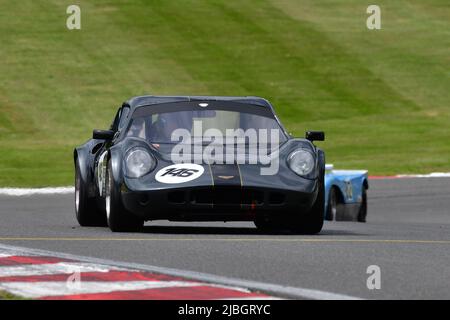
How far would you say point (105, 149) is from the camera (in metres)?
12.4

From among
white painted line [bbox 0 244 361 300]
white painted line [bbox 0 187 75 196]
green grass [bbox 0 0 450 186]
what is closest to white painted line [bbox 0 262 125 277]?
white painted line [bbox 0 244 361 300]

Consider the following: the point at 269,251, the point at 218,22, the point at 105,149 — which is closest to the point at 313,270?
the point at 269,251

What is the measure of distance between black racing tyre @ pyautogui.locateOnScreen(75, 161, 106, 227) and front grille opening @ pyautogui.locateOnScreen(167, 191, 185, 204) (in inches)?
78.0

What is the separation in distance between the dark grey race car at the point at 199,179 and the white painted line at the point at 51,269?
2.68 meters

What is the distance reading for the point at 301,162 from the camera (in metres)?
11.4

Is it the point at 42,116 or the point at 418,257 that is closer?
the point at 418,257

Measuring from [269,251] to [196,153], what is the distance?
5.98ft

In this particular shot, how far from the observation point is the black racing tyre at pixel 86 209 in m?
13.0

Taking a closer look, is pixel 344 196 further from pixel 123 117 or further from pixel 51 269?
pixel 51 269

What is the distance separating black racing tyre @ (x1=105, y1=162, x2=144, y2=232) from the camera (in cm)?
1138

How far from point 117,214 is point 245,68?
24892 mm

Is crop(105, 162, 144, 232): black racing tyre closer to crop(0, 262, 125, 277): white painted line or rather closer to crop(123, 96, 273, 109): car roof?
crop(123, 96, 273, 109): car roof

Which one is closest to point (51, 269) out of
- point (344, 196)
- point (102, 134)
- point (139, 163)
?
point (139, 163)
